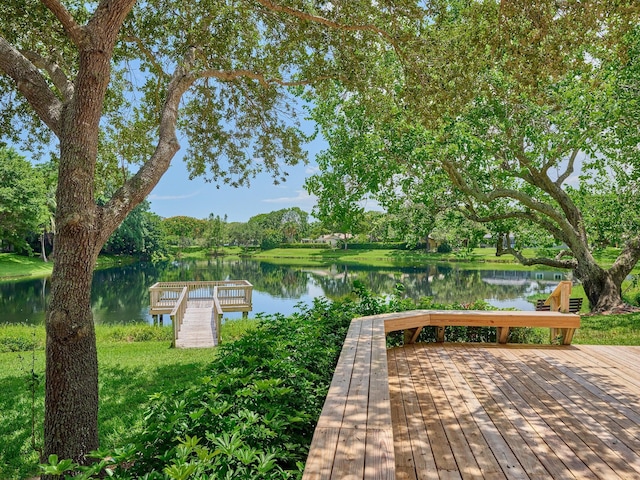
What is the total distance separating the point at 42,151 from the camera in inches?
281

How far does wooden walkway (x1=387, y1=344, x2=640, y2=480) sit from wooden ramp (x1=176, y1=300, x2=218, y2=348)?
6.57 m

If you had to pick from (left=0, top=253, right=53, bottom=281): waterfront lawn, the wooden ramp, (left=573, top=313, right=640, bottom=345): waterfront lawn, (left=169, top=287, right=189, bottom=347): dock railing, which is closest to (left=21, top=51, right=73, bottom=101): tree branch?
(left=169, top=287, right=189, bottom=347): dock railing

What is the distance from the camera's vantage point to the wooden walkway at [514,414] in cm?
242

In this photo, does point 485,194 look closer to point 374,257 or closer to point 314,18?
point 314,18

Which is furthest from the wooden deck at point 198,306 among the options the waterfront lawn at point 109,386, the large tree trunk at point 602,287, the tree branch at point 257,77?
the large tree trunk at point 602,287

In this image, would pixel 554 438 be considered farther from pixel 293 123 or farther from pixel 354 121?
pixel 354 121

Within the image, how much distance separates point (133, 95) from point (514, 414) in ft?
24.9

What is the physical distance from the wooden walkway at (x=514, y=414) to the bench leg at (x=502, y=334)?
418 millimetres

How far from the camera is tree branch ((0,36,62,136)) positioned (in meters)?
3.30

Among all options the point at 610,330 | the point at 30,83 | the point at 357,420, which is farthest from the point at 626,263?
the point at 30,83

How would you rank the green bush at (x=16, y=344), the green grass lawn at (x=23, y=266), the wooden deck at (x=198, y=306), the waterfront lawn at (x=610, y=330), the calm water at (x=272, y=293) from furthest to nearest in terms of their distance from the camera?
the green grass lawn at (x=23, y=266) → the calm water at (x=272, y=293) → the wooden deck at (x=198, y=306) → the green bush at (x=16, y=344) → the waterfront lawn at (x=610, y=330)

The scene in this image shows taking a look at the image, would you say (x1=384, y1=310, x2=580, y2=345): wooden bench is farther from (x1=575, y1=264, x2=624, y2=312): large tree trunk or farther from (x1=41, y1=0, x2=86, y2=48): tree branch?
(x1=575, y1=264, x2=624, y2=312): large tree trunk

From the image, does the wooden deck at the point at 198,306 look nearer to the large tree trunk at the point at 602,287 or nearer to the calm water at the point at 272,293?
the calm water at the point at 272,293

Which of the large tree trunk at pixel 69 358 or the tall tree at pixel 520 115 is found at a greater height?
the tall tree at pixel 520 115
